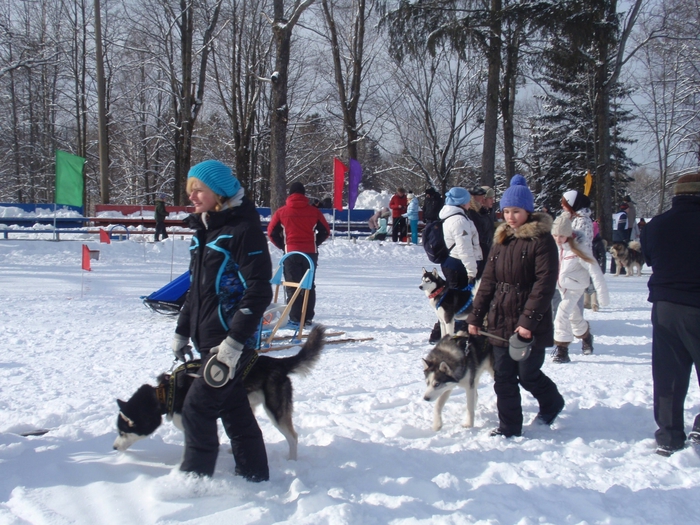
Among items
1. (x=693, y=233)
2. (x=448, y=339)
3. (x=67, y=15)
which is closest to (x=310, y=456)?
(x=448, y=339)

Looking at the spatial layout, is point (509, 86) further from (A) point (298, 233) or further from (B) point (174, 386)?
(B) point (174, 386)

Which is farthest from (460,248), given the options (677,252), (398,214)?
(398,214)

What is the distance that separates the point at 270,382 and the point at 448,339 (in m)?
1.54

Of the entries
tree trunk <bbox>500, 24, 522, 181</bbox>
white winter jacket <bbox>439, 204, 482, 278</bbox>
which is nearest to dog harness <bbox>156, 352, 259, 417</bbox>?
white winter jacket <bbox>439, 204, 482, 278</bbox>

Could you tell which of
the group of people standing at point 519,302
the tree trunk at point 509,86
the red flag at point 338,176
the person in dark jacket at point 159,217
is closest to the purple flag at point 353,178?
the red flag at point 338,176

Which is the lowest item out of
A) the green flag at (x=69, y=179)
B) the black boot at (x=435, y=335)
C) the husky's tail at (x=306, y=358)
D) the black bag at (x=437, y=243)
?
the black boot at (x=435, y=335)

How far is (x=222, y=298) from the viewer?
8.95 ft

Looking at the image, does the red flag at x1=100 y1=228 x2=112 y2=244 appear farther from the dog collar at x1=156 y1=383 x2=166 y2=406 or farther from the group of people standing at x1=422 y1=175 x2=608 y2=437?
the group of people standing at x1=422 y1=175 x2=608 y2=437

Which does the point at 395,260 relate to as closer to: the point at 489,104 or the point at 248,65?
the point at 489,104

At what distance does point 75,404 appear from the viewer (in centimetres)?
409

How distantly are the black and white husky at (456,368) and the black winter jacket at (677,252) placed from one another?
1.21 metres

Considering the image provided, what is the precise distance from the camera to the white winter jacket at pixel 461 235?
573cm

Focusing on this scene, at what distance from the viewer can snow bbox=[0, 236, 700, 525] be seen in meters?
2.66

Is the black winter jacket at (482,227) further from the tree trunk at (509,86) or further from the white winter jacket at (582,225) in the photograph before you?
the tree trunk at (509,86)
